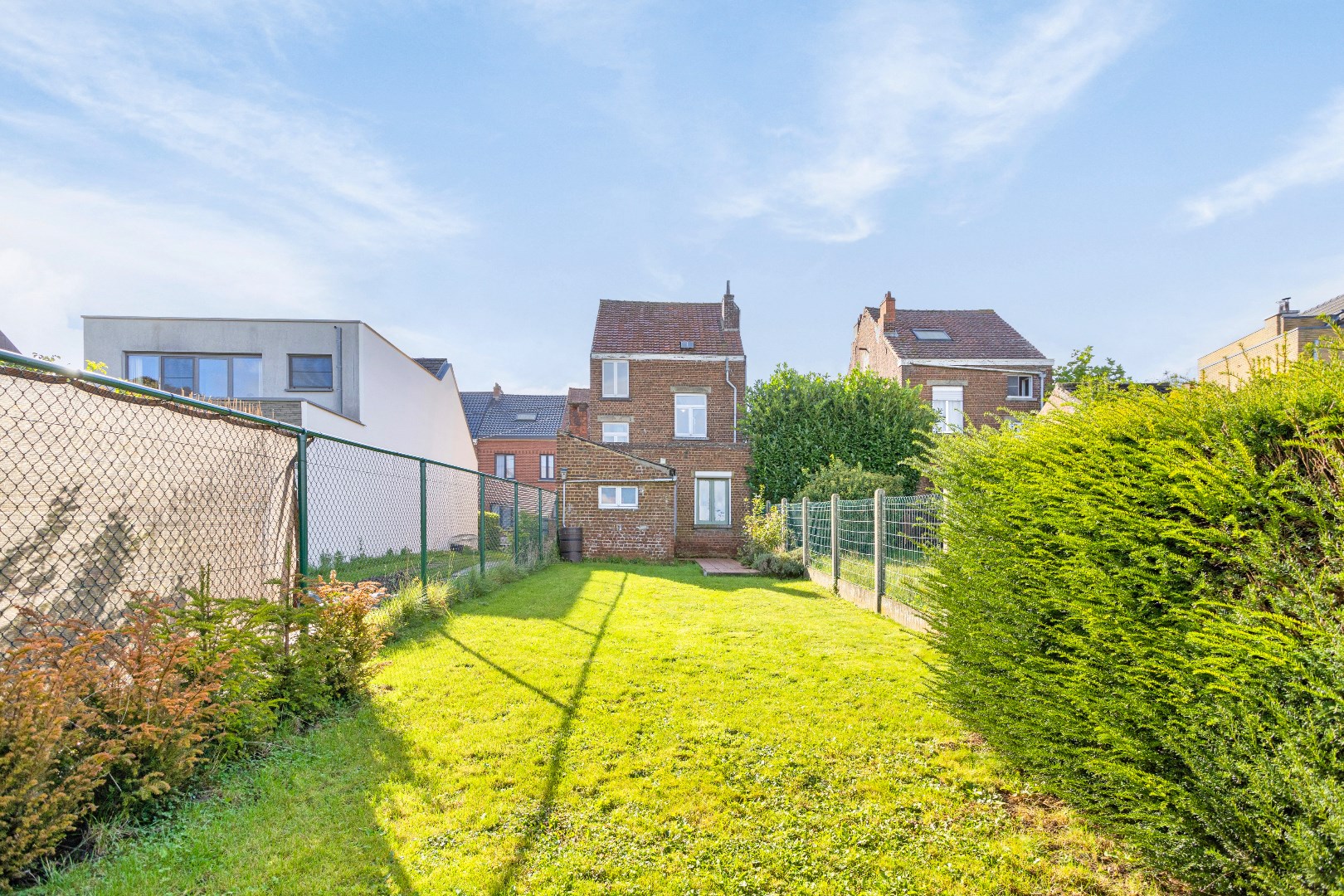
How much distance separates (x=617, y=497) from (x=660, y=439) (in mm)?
4757

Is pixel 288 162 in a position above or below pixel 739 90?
below

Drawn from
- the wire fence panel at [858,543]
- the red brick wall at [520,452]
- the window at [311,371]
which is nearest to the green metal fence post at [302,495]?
the wire fence panel at [858,543]

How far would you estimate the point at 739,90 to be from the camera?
7359 mm

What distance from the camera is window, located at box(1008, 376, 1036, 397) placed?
24641 millimetres

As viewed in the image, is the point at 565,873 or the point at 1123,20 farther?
the point at 1123,20

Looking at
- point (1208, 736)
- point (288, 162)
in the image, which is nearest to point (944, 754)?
point (1208, 736)

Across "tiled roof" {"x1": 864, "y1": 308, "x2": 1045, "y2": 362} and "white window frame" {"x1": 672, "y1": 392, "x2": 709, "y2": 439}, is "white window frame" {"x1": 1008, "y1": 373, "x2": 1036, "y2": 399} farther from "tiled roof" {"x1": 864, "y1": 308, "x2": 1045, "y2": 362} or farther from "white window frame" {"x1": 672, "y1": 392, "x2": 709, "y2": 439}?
"white window frame" {"x1": 672, "y1": 392, "x2": 709, "y2": 439}

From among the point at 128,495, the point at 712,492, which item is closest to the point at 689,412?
the point at 712,492

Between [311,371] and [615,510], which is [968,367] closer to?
[615,510]

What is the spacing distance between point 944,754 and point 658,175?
27.7ft

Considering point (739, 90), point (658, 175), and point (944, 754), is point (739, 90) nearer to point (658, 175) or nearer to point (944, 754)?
point (658, 175)

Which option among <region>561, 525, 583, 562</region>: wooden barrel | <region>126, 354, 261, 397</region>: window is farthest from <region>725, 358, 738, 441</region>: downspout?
<region>126, 354, 261, 397</region>: window

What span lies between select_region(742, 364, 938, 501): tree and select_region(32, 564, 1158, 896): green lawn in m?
14.1

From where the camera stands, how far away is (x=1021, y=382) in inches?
974
